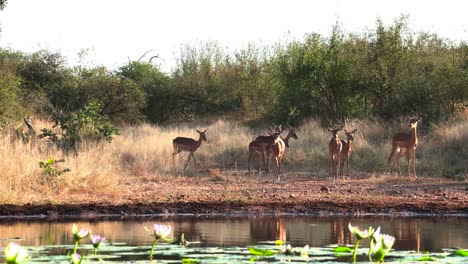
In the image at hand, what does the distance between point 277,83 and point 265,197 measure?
1909 centimetres

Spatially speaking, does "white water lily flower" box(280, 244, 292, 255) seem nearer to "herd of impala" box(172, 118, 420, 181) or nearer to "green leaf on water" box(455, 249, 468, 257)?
"green leaf on water" box(455, 249, 468, 257)

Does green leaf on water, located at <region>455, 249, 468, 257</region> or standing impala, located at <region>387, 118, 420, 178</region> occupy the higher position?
standing impala, located at <region>387, 118, 420, 178</region>

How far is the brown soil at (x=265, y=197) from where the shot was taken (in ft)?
58.0

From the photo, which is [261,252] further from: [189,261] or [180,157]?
[180,157]

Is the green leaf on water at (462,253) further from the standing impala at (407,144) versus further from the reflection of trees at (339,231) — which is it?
the standing impala at (407,144)

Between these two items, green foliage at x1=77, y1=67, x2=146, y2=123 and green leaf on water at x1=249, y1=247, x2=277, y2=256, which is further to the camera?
green foliage at x1=77, y1=67, x2=146, y2=123

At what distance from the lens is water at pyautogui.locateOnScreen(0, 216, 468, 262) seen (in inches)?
486

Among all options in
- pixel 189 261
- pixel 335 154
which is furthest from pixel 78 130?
pixel 189 261

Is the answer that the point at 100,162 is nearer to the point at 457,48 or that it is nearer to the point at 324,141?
the point at 324,141

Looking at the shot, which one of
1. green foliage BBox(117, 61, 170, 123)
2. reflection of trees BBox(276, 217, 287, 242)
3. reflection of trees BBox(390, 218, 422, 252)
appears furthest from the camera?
green foliage BBox(117, 61, 170, 123)

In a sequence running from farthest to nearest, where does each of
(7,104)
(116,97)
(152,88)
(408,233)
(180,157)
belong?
1. (152,88)
2. (116,97)
3. (7,104)
4. (180,157)
5. (408,233)

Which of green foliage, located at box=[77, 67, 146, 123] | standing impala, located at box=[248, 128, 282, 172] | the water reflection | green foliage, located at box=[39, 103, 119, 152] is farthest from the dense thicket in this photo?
the water reflection

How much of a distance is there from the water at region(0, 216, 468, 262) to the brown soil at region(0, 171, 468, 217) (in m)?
0.99

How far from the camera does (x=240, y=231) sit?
1425cm
